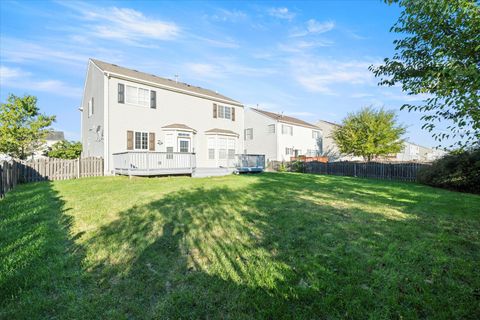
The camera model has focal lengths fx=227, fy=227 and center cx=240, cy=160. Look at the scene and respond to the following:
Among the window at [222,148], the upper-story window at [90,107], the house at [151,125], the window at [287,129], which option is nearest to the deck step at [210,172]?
the house at [151,125]

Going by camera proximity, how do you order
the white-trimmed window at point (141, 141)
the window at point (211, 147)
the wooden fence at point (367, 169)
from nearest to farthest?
the white-trimmed window at point (141, 141) < the wooden fence at point (367, 169) < the window at point (211, 147)

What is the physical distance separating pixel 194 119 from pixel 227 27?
22.7 feet

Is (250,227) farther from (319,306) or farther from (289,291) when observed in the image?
(319,306)

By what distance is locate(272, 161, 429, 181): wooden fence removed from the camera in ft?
51.1

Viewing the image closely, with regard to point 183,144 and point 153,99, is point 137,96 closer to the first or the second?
point 153,99

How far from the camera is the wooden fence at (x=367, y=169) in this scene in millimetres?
15586

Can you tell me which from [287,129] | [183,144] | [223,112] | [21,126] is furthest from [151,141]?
[287,129]

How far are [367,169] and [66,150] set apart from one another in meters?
27.1

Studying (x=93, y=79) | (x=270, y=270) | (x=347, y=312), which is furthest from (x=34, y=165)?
(x=347, y=312)

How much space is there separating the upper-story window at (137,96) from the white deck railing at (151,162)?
12.1 ft

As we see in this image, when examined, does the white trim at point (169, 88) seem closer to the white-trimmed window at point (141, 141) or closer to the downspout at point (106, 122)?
the downspout at point (106, 122)

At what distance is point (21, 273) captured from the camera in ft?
9.29

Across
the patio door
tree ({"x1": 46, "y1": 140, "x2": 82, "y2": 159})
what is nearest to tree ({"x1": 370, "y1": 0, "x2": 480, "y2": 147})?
the patio door

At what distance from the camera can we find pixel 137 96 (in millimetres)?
15172
